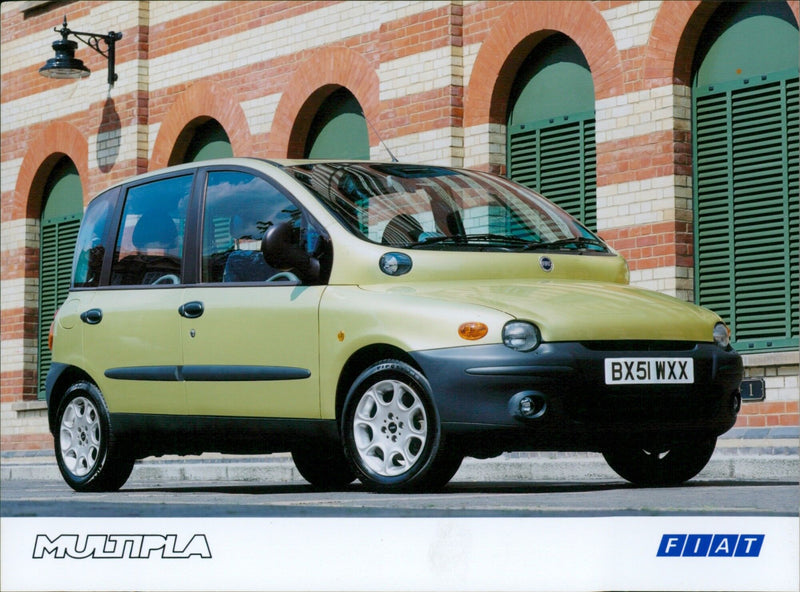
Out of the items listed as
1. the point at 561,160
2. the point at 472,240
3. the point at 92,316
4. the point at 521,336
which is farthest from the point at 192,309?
the point at 561,160

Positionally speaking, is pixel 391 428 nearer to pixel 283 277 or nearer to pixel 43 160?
pixel 283 277

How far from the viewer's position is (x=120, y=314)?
→ 351 inches

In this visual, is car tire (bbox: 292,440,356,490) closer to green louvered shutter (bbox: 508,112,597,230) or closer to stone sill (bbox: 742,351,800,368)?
stone sill (bbox: 742,351,800,368)

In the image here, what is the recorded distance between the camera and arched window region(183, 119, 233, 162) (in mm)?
18281

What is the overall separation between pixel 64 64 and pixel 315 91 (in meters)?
3.35

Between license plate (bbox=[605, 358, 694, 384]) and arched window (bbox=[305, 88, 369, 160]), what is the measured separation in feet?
30.8

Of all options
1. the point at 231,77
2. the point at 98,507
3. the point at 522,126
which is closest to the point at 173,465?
the point at 522,126

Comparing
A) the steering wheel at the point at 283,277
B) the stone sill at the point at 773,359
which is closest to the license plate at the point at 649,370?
the steering wheel at the point at 283,277

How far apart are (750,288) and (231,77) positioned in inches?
291

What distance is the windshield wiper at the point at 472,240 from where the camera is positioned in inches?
309

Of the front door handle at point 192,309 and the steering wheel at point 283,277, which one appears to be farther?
the front door handle at point 192,309

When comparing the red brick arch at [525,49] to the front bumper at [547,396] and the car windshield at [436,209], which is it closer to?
the car windshield at [436,209]

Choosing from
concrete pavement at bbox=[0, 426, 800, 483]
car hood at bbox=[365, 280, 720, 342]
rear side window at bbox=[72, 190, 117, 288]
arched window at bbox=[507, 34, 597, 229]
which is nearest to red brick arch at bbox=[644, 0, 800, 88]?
arched window at bbox=[507, 34, 597, 229]

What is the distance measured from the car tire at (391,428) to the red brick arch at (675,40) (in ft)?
21.8
